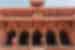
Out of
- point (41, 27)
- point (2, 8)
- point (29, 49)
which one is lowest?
point (29, 49)

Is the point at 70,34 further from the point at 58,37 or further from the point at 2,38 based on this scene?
the point at 2,38

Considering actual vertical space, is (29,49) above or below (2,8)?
below

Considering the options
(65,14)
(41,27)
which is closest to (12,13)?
(41,27)

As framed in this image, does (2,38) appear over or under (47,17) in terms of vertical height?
under

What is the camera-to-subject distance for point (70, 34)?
799 millimetres

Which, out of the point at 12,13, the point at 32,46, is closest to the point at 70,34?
the point at 32,46

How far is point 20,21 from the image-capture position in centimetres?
78

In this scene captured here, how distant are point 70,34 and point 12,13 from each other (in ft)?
1.05

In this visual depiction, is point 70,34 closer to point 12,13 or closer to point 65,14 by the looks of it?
point 65,14

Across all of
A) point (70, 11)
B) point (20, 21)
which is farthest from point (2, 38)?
point (70, 11)

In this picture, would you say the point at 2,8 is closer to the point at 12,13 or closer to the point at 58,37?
the point at 12,13

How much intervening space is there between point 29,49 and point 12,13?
219mm

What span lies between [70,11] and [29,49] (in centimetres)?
29

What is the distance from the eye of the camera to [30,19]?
77cm
